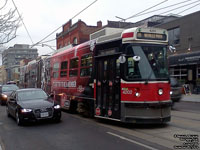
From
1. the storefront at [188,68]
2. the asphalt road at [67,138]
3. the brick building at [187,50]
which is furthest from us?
the brick building at [187,50]

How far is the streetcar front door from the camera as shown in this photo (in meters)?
8.93

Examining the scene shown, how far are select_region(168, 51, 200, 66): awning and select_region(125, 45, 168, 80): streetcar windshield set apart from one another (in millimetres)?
17322

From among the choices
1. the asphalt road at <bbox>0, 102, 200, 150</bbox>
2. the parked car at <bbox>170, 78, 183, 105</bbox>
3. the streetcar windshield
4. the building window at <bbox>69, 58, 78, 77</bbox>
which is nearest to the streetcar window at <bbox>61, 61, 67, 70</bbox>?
the building window at <bbox>69, 58, 78, 77</bbox>

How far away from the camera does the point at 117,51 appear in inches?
356

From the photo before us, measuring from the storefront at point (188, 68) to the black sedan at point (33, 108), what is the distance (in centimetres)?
1844

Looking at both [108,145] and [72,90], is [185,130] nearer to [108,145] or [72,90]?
[108,145]

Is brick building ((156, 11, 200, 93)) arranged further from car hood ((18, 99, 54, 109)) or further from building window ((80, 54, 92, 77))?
car hood ((18, 99, 54, 109))

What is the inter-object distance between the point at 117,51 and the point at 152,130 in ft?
9.87

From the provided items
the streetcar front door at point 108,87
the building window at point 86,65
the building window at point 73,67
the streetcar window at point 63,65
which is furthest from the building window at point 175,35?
the streetcar front door at point 108,87

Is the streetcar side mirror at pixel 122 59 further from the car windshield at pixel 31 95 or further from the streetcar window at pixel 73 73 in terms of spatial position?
the car windshield at pixel 31 95

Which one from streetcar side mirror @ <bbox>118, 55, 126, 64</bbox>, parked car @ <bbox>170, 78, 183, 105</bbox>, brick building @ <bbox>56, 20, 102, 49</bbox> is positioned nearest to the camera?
streetcar side mirror @ <bbox>118, 55, 126, 64</bbox>

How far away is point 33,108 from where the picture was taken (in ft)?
31.2

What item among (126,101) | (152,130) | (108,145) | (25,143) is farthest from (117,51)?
(25,143)

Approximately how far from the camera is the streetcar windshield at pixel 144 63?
8.50 metres
